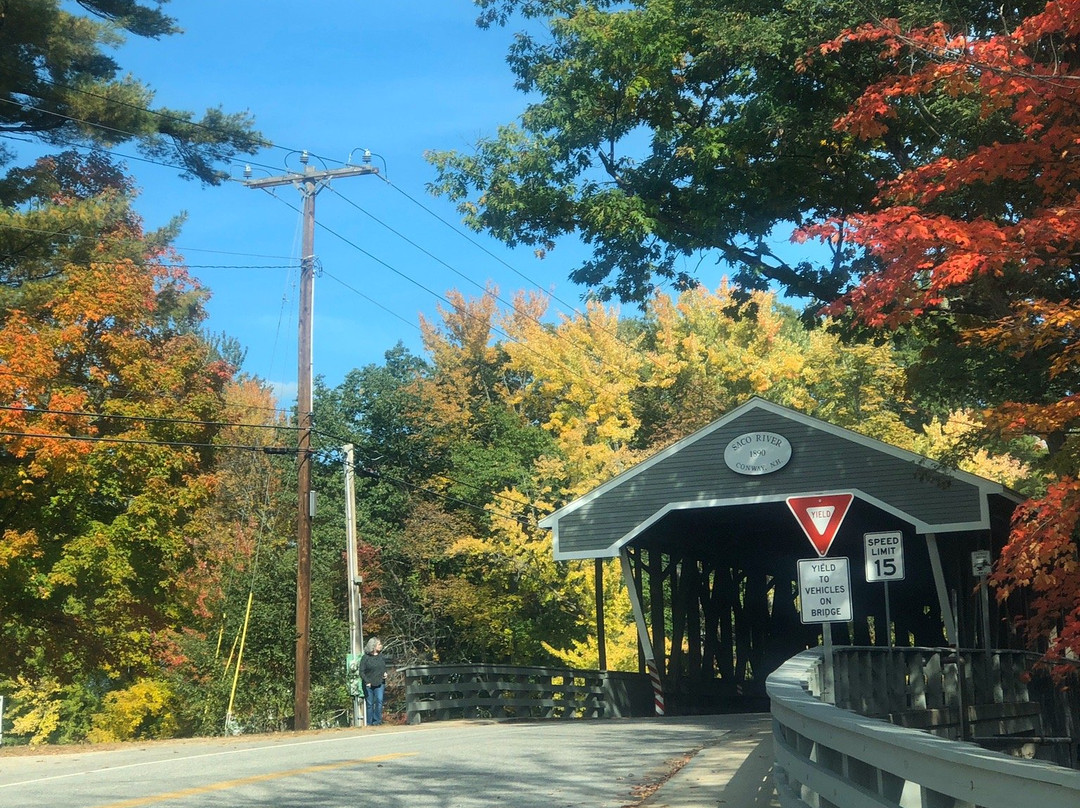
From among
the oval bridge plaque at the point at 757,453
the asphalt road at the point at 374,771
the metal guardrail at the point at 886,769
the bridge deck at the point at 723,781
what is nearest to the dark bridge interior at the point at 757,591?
the oval bridge plaque at the point at 757,453

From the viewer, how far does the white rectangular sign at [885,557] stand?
14.3m

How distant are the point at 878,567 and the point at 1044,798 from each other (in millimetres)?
11306

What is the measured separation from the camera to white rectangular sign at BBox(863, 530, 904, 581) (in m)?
14.3

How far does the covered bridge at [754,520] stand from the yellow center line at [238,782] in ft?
21.6

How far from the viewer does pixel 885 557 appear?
14.4m

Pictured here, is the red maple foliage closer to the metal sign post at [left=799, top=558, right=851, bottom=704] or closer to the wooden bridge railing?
the metal sign post at [left=799, top=558, right=851, bottom=704]

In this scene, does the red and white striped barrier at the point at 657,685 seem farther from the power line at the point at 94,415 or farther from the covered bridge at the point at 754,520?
the power line at the point at 94,415

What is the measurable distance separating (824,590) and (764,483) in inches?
475

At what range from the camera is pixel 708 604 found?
101ft

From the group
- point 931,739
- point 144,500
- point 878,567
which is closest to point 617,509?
point 878,567

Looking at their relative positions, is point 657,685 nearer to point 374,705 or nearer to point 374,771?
point 374,705

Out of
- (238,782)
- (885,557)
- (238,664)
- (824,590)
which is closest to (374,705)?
(885,557)

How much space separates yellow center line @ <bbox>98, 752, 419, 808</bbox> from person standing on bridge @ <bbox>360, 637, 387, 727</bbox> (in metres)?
9.92

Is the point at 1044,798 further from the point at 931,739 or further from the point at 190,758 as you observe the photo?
the point at 190,758
